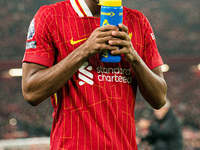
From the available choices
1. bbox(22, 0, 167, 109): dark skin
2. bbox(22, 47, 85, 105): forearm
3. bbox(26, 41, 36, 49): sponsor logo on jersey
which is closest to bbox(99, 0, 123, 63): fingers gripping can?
bbox(22, 0, 167, 109): dark skin

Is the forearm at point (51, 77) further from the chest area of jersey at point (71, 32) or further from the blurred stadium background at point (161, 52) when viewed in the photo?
the blurred stadium background at point (161, 52)

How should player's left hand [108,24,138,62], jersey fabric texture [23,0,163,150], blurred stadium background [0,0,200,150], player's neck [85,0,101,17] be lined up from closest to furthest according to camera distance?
player's left hand [108,24,138,62] < jersey fabric texture [23,0,163,150] < player's neck [85,0,101,17] < blurred stadium background [0,0,200,150]

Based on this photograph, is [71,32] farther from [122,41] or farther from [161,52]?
[161,52]

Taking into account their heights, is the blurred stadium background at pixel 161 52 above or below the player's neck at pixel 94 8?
below

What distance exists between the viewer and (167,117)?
345 cm

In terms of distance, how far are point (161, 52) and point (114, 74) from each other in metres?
11.8

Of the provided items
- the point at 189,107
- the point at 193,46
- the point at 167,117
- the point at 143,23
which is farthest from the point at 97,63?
the point at 193,46

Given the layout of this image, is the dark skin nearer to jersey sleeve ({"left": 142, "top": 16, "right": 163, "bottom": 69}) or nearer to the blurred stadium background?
jersey sleeve ({"left": 142, "top": 16, "right": 163, "bottom": 69})

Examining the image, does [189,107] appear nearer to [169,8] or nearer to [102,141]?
[169,8]

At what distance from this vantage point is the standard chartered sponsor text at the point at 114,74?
105cm

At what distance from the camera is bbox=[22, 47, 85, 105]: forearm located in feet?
3.13

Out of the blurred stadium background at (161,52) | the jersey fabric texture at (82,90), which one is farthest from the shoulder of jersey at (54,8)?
the blurred stadium background at (161,52)

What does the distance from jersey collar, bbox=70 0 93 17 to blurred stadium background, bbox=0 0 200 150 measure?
9676mm

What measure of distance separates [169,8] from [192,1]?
3.21 feet
